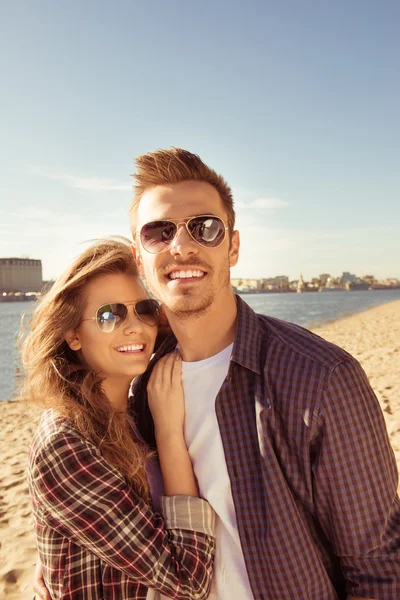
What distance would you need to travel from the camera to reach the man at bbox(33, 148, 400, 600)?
1737mm

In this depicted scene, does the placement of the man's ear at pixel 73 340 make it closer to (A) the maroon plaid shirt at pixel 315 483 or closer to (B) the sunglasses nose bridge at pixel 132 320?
(B) the sunglasses nose bridge at pixel 132 320

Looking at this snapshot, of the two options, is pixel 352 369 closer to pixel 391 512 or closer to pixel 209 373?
pixel 391 512

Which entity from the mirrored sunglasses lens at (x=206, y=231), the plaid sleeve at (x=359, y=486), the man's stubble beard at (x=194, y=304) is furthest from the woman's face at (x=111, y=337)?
the plaid sleeve at (x=359, y=486)

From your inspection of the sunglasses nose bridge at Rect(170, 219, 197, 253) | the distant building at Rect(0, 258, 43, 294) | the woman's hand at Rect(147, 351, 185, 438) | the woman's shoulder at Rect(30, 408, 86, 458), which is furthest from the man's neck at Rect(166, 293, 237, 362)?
the distant building at Rect(0, 258, 43, 294)

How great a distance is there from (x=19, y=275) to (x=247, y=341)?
145 metres

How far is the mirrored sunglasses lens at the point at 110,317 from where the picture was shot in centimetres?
244

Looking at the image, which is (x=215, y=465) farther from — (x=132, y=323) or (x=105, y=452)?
(x=132, y=323)

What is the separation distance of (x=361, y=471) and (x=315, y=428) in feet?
0.70

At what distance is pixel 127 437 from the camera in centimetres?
224

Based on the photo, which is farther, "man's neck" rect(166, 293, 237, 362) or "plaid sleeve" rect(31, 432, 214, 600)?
"man's neck" rect(166, 293, 237, 362)

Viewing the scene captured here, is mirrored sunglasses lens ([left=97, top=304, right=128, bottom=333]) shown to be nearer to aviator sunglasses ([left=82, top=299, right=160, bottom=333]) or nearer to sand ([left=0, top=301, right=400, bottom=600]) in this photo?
aviator sunglasses ([left=82, top=299, right=160, bottom=333])

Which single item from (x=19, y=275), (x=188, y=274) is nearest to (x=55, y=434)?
(x=188, y=274)

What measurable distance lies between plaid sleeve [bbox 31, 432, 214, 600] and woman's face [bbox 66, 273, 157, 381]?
564 millimetres

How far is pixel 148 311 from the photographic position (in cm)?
263
